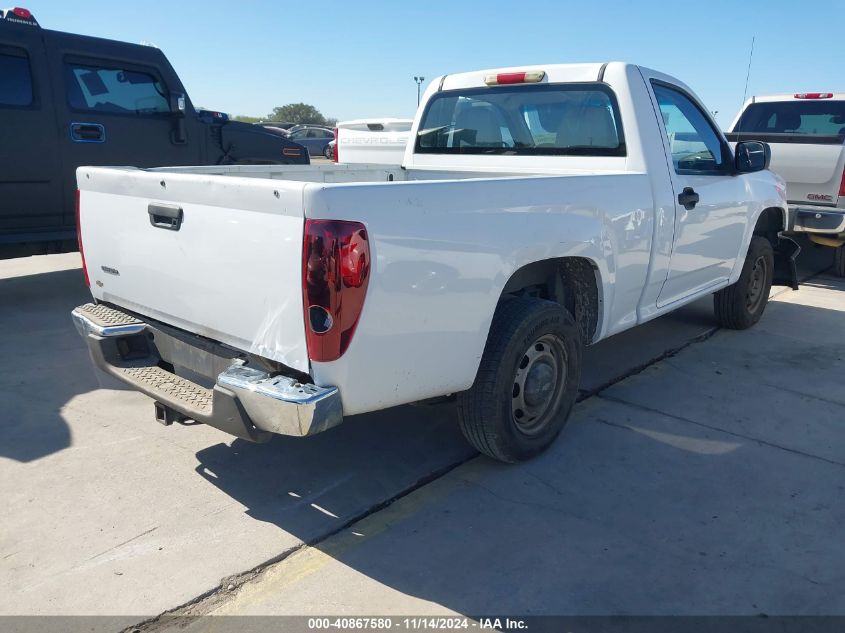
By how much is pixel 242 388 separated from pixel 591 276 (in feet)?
6.70

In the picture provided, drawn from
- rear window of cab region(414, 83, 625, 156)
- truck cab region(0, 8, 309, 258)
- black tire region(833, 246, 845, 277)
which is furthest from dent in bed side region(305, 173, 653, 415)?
black tire region(833, 246, 845, 277)

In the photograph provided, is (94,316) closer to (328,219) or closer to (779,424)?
(328,219)

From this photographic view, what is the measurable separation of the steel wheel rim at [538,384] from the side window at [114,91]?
17.3ft

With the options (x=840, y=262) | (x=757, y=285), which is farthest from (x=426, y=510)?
(x=840, y=262)

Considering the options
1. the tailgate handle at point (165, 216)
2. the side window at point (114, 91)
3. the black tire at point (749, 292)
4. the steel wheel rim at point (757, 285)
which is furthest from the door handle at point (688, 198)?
the side window at point (114, 91)

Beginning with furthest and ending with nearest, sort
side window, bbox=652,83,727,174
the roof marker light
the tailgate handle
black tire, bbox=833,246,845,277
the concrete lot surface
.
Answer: black tire, bbox=833,246,845,277 → the roof marker light → side window, bbox=652,83,727,174 → the tailgate handle → the concrete lot surface

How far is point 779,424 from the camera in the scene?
416 cm

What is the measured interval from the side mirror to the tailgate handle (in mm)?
3727

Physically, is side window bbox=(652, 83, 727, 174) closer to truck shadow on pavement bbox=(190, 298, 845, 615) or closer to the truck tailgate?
truck shadow on pavement bbox=(190, 298, 845, 615)

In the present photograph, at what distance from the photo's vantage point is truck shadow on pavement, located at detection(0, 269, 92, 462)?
3773 millimetres

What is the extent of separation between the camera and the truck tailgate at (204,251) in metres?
2.48

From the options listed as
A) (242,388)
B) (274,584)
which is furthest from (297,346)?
(274,584)

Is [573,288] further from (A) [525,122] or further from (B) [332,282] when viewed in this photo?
(B) [332,282]

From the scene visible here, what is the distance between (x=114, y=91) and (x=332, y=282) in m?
5.70
